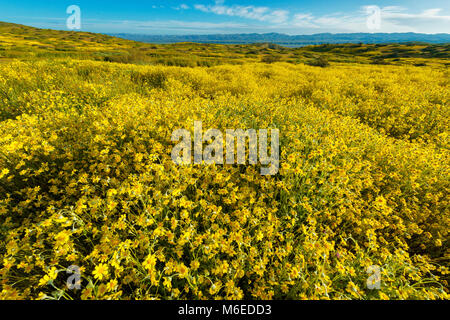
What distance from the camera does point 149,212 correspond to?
2021mm

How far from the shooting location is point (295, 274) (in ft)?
5.82

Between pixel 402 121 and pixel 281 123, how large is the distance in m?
4.47

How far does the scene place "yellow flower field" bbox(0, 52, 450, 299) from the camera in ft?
6.02

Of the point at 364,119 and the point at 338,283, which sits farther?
the point at 364,119

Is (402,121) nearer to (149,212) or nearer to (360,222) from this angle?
(360,222)

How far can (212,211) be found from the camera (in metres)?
2.37

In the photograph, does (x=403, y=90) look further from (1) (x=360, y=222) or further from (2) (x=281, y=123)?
(1) (x=360, y=222)

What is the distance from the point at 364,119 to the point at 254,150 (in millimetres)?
5759

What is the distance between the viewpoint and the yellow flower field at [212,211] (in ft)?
6.02
